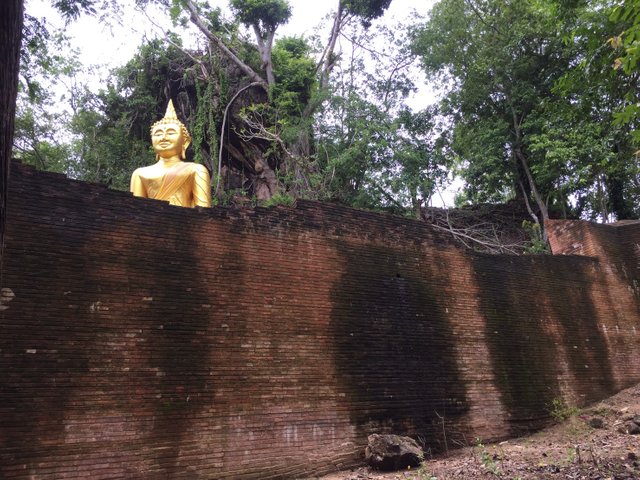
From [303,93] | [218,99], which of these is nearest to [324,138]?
[303,93]

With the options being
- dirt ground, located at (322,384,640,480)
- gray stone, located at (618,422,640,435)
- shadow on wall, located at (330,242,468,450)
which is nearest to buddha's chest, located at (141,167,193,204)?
shadow on wall, located at (330,242,468,450)

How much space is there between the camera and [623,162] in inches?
528

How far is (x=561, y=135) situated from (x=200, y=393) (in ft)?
37.9

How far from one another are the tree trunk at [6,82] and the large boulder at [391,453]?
5441mm

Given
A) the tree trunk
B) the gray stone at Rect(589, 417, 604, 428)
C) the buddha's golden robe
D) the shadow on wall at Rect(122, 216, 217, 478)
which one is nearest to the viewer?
the tree trunk

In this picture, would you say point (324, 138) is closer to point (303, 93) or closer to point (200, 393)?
point (303, 93)

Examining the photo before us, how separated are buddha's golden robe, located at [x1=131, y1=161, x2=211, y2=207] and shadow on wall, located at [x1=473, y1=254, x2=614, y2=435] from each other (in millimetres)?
4716

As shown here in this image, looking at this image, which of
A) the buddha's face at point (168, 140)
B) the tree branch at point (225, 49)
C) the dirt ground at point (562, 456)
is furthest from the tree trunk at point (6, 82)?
the tree branch at point (225, 49)

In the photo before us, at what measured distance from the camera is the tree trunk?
2.05 metres

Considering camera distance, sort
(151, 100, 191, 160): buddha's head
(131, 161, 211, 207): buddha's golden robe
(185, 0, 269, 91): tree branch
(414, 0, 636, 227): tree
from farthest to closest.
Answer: (185, 0, 269, 91): tree branch, (414, 0, 636, 227): tree, (151, 100, 191, 160): buddha's head, (131, 161, 211, 207): buddha's golden robe

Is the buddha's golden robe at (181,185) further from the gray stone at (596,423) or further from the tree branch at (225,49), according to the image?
the tree branch at (225,49)

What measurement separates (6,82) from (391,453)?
18.9 feet

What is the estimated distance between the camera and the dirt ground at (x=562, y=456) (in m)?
5.52

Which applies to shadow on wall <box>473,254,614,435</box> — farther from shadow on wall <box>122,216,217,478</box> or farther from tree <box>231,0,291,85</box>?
tree <box>231,0,291,85</box>
